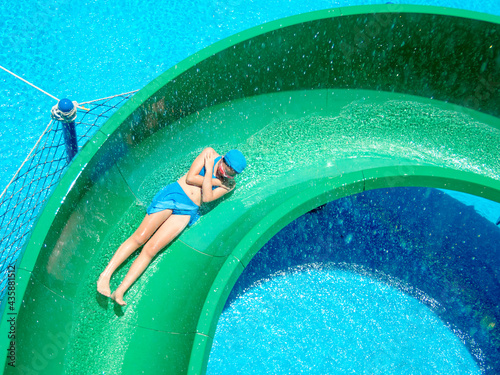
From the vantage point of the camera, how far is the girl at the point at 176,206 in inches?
148

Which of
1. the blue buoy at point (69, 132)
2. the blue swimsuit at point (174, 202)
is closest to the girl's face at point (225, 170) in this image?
the blue swimsuit at point (174, 202)

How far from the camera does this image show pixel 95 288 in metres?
3.67

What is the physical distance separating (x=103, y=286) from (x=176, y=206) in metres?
0.86

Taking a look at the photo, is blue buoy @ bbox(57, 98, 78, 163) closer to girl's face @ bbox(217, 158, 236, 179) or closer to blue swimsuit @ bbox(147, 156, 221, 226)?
blue swimsuit @ bbox(147, 156, 221, 226)

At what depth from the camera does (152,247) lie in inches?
151

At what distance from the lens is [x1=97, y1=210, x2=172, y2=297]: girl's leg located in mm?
3615

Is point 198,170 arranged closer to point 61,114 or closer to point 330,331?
point 61,114

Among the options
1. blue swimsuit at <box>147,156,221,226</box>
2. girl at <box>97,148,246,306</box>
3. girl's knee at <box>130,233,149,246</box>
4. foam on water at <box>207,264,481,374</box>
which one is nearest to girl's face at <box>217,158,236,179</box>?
girl at <box>97,148,246,306</box>

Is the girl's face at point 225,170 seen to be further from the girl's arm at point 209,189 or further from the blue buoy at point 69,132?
the blue buoy at point 69,132

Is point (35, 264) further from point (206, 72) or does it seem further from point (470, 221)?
point (470, 221)

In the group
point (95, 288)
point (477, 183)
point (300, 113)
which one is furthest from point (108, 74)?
point (477, 183)

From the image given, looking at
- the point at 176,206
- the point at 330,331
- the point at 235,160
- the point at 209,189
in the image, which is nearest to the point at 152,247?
the point at 176,206

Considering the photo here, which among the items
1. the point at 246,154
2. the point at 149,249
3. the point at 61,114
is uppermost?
the point at 246,154

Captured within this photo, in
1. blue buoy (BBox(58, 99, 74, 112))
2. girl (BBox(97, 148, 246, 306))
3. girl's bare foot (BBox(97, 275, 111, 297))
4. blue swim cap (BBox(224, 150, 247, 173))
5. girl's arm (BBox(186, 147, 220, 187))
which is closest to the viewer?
blue buoy (BBox(58, 99, 74, 112))
